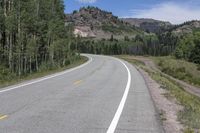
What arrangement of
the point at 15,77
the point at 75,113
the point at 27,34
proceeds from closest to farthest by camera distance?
the point at 75,113 → the point at 15,77 → the point at 27,34

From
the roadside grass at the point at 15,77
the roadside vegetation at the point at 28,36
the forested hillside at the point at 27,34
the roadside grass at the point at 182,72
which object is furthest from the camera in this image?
the roadside grass at the point at 182,72

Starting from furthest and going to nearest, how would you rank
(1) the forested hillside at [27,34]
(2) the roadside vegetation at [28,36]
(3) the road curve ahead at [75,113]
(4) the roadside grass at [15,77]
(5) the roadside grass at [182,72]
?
(5) the roadside grass at [182,72]
(1) the forested hillside at [27,34]
(2) the roadside vegetation at [28,36]
(4) the roadside grass at [15,77]
(3) the road curve ahead at [75,113]

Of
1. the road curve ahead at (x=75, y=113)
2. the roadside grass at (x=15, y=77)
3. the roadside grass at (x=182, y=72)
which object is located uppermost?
the road curve ahead at (x=75, y=113)

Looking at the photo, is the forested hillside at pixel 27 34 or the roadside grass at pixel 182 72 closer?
the forested hillside at pixel 27 34

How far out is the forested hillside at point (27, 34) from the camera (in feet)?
→ 150

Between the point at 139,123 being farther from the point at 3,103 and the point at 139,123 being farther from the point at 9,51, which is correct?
the point at 9,51

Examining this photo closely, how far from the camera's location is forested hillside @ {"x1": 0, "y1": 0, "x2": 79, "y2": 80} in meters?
45.8

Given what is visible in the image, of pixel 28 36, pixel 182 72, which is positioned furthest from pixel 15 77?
pixel 182 72

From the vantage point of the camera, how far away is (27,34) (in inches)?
2152

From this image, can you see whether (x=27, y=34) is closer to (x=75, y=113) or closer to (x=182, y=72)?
(x=182, y=72)

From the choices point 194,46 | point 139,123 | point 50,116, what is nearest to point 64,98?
point 50,116

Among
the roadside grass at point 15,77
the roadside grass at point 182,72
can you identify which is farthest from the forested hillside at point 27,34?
the roadside grass at point 182,72

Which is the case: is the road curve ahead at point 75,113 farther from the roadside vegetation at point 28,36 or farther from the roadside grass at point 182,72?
the roadside grass at point 182,72

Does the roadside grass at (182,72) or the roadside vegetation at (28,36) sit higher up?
the roadside vegetation at (28,36)
